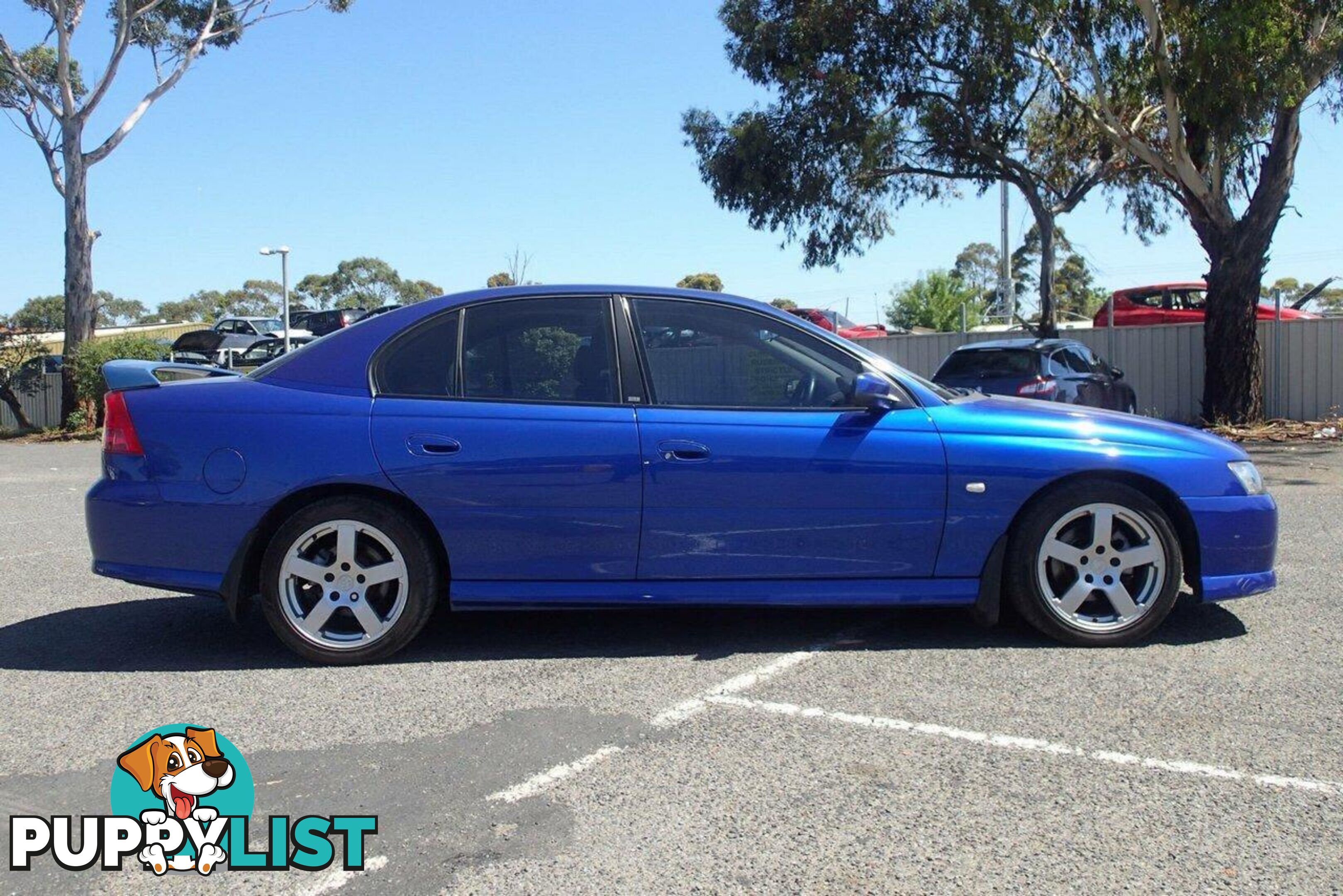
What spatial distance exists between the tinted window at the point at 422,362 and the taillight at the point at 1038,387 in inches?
343

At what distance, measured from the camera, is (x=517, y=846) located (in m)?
3.08

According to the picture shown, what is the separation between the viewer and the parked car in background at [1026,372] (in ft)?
40.8

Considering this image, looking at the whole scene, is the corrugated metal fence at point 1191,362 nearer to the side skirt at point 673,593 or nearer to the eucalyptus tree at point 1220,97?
the eucalyptus tree at point 1220,97

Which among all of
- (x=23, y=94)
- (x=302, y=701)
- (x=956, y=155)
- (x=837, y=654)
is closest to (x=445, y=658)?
(x=302, y=701)

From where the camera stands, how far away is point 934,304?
41938 millimetres

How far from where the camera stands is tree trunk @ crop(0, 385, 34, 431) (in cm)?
2566

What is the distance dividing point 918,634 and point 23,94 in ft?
89.4

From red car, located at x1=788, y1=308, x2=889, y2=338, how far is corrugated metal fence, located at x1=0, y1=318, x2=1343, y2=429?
17.0 feet

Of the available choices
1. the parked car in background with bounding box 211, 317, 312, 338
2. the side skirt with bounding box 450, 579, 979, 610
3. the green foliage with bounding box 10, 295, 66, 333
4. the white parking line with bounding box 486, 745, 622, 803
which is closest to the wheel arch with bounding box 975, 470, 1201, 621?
the side skirt with bounding box 450, 579, 979, 610

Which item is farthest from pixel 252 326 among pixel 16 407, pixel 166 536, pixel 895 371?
pixel 895 371

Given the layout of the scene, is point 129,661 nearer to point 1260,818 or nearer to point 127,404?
point 127,404

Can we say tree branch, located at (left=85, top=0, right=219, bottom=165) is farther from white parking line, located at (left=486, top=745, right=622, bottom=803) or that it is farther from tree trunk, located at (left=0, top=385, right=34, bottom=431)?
white parking line, located at (left=486, top=745, right=622, bottom=803)

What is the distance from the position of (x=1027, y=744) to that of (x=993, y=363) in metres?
9.45

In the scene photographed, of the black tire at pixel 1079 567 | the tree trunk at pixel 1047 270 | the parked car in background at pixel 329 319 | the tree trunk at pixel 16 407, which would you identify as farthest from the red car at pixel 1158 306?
the tree trunk at pixel 16 407
